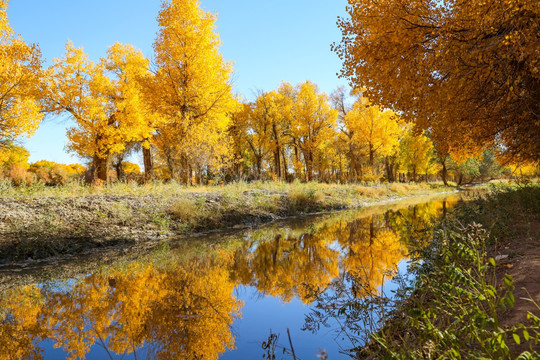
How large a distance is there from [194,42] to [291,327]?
14869 mm

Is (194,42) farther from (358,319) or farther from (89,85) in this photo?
(358,319)

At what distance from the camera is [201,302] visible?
14.0 ft

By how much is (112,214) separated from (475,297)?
932 cm

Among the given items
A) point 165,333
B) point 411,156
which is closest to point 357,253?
point 165,333

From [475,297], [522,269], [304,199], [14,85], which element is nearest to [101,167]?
[14,85]

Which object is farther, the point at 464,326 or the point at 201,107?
the point at 201,107

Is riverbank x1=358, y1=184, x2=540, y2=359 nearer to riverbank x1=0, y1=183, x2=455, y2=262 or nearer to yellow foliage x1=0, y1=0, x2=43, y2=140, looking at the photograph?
riverbank x1=0, y1=183, x2=455, y2=262

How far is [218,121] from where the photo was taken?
17625mm

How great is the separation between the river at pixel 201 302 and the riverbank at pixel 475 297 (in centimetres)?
54

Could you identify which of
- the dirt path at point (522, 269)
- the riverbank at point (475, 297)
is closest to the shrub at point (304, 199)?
the riverbank at point (475, 297)

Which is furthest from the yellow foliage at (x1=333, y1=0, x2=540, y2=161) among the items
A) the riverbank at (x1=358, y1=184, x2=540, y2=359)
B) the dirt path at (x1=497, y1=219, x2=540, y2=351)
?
the dirt path at (x1=497, y1=219, x2=540, y2=351)

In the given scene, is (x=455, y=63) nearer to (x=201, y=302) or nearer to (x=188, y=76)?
(x=201, y=302)

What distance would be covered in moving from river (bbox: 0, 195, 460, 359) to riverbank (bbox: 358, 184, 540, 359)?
54cm

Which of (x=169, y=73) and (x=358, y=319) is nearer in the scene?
(x=358, y=319)
